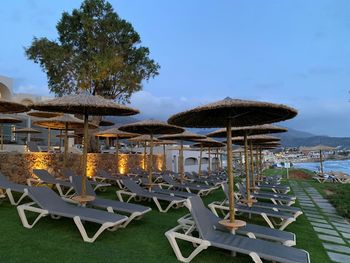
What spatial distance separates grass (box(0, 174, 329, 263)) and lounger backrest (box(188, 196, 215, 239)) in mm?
389

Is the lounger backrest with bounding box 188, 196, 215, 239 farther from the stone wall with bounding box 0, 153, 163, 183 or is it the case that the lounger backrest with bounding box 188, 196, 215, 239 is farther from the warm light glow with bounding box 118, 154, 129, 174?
the warm light glow with bounding box 118, 154, 129, 174

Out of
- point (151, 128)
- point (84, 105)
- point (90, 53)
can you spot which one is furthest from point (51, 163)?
point (90, 53)

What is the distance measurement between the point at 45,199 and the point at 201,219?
293 cm

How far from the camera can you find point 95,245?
4590mm

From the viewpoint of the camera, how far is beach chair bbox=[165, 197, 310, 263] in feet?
→ 11.8

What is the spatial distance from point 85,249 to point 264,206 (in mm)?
4086

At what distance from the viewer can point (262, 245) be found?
3973 millimetres

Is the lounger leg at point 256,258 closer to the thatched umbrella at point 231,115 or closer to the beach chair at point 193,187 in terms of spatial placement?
the thatched umbrella at point 231,115

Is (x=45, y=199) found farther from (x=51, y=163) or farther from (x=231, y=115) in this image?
(x=51, y=163)

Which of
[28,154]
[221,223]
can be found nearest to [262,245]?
[221,223]

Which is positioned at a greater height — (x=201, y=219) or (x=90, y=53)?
(x=90, y=53)

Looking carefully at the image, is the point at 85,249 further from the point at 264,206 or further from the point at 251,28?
the point at 251,28

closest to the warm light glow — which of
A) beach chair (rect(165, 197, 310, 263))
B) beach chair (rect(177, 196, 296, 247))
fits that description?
beach chair (rect(177, 196, 296, 247))

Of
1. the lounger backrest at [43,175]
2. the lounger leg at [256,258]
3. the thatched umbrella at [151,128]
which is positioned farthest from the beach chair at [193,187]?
the lounger leg at [256,258]
